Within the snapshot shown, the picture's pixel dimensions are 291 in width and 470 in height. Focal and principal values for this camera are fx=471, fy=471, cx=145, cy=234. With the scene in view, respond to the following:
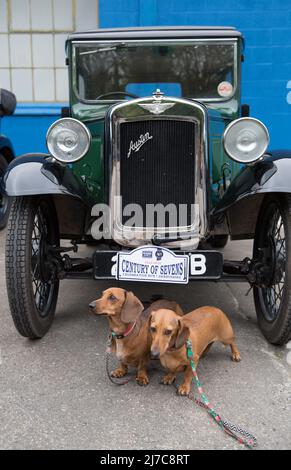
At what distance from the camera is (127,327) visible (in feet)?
7.88

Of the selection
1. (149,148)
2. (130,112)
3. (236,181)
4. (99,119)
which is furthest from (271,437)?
(99,119)

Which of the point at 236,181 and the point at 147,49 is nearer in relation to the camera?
the point at 236,181

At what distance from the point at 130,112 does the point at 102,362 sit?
149cm

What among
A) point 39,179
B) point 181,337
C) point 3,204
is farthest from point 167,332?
point 3,204

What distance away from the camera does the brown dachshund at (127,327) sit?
234 centimetres

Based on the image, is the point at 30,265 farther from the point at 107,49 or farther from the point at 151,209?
the point at 107,49

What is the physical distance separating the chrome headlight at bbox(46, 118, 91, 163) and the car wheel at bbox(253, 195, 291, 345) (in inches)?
46.7

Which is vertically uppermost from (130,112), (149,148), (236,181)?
(130,112)

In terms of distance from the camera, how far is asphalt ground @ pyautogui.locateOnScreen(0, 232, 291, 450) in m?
2.01

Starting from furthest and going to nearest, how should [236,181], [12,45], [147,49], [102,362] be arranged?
1. [12,45]
2. [147,49]
3. [236,181]
4. [102,362]

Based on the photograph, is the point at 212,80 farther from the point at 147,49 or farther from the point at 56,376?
the point at 56,376

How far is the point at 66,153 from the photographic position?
2.80m

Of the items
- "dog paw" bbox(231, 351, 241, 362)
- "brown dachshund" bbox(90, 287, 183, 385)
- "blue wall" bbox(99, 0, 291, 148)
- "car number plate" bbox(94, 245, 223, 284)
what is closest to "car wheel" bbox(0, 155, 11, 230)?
"blue wall" bbox(99, 0, 291, 148)

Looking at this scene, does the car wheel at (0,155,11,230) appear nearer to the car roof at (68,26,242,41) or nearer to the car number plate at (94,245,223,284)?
the car roof at (68,26,242,41)
